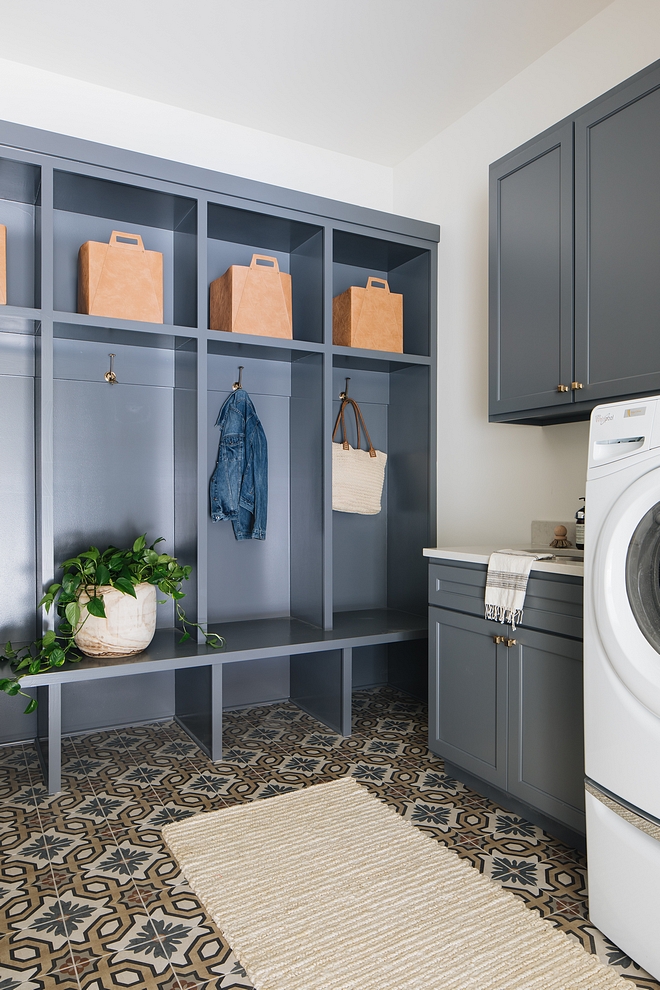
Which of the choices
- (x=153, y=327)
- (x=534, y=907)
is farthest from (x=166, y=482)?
(x=534, y=907)

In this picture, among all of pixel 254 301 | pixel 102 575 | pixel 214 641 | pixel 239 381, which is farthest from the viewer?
pixel 239 381

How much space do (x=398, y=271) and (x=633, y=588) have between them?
267 centimetres

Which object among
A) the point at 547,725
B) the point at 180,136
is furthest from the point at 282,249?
the point at 547,725

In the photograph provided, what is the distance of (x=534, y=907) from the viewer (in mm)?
1774

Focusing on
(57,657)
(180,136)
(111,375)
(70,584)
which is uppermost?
(180,136)

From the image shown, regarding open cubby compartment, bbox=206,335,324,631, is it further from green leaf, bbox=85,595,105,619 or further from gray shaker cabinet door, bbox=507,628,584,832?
gray shaker cabinet door, bbox=507,628,584,832

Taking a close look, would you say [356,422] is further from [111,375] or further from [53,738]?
[53,738]

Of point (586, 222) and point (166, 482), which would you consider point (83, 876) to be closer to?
point (166, 482)

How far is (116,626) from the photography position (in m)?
2.62

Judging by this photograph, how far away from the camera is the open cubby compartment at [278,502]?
3.26 metres

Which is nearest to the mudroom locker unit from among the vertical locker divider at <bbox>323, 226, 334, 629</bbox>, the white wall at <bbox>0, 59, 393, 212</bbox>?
the vertical locker divider at <bbox>323, 226, 334, 629</bbox>

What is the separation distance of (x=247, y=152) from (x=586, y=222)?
2.00 m

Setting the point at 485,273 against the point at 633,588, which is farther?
the point at 485,273

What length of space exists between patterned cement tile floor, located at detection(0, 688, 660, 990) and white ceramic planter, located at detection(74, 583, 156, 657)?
49 centimetres
